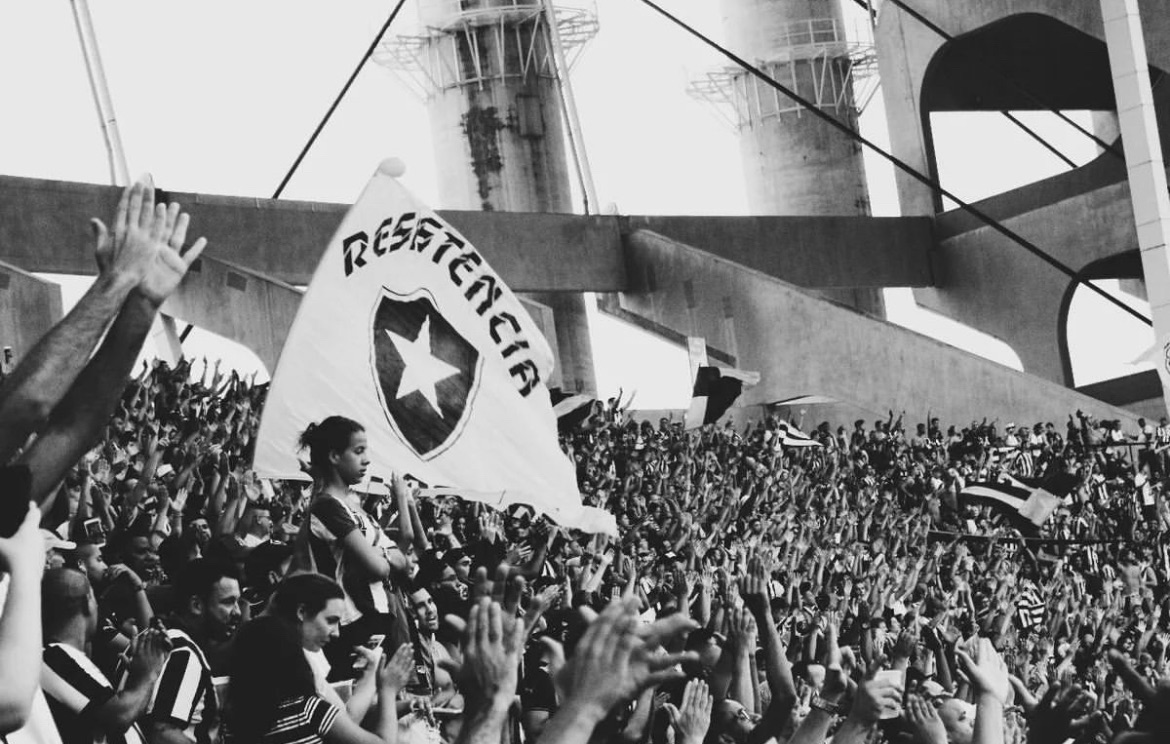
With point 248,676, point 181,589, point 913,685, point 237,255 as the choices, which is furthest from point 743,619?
point 237,255

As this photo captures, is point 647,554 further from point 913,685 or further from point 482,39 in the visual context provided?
point 482,39

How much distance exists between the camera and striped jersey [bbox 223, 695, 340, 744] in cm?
436

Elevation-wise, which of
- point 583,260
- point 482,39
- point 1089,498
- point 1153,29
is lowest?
point 1089,498

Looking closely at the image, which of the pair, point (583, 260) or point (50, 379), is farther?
point (583, 260)

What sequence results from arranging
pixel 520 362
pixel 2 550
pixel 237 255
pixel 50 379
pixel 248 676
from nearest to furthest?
pixel 2 550 → pixel 50 379 → pixel 248 676 → pixel 520 362 → pixel 237 255

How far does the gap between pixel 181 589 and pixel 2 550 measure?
2.90 m

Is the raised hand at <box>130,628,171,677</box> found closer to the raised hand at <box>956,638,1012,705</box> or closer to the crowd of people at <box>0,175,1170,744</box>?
the crowd of people at <box>0,175,1170,744</box>

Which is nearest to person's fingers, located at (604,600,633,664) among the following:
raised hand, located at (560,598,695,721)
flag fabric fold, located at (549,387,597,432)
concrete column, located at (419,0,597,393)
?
raised hand, located at (560,598,695,721)

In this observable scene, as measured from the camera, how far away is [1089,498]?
23891 millimetres

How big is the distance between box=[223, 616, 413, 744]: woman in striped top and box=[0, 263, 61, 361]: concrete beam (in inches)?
652

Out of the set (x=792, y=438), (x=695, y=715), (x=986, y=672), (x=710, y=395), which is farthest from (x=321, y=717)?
(x=710, y=395)

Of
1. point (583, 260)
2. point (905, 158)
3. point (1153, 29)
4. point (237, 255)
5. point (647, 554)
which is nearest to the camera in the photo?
point (647, 554)

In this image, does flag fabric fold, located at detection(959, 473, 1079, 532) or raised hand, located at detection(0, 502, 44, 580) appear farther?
flag fabric fold, located at detection(959, 473, 1079, 532)

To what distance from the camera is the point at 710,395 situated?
82.3 ft
